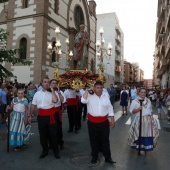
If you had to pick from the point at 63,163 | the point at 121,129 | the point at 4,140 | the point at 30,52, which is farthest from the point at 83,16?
the point at 63,163

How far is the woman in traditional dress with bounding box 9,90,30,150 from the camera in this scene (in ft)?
19.5

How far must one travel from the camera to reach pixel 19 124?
19.8ft

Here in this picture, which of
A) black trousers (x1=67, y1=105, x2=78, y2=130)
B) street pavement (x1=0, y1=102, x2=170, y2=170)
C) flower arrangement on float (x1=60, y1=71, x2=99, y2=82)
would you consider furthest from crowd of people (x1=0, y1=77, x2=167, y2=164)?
black trousers (x1=67, y1=105, x2=78, y2=130)

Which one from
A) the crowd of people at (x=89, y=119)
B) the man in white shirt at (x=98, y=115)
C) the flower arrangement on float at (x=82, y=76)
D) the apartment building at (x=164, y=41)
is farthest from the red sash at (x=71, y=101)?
the apartment building at (x=164, y=41)

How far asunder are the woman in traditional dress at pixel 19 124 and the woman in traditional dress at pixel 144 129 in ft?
9.72

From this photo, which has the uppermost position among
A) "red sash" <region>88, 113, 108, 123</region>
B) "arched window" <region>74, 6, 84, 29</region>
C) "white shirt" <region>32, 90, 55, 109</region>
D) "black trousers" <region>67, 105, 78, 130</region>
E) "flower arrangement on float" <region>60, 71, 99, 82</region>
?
"arched window" <region>74, 6, 84, 29</region>

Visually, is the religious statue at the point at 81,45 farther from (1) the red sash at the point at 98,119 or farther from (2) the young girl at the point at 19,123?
(1) the red sash at the point at 98,119

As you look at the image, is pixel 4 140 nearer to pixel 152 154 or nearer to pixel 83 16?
pixel 152 154

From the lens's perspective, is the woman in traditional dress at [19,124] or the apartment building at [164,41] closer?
the woman in traditional dress at [19,124]

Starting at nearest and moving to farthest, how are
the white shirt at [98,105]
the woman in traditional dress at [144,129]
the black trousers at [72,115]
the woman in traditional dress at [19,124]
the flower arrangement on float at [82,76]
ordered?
the white shirt at [98,105], the woman in traditional dress at [144,129], the woman in traditional dress at [19,124], the flower arrangement on float at [82,76], the black trousers at [72,115]

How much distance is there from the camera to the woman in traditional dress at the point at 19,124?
5938 mm

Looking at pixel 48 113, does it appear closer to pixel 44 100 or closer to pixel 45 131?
pixel 44 100

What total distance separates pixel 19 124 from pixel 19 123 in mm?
27

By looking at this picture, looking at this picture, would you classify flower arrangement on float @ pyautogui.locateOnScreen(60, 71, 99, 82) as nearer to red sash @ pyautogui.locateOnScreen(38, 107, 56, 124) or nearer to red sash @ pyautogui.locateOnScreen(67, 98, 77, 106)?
red sash @ pyautogui.locateOnScreen(67, 98, 77, 106)
